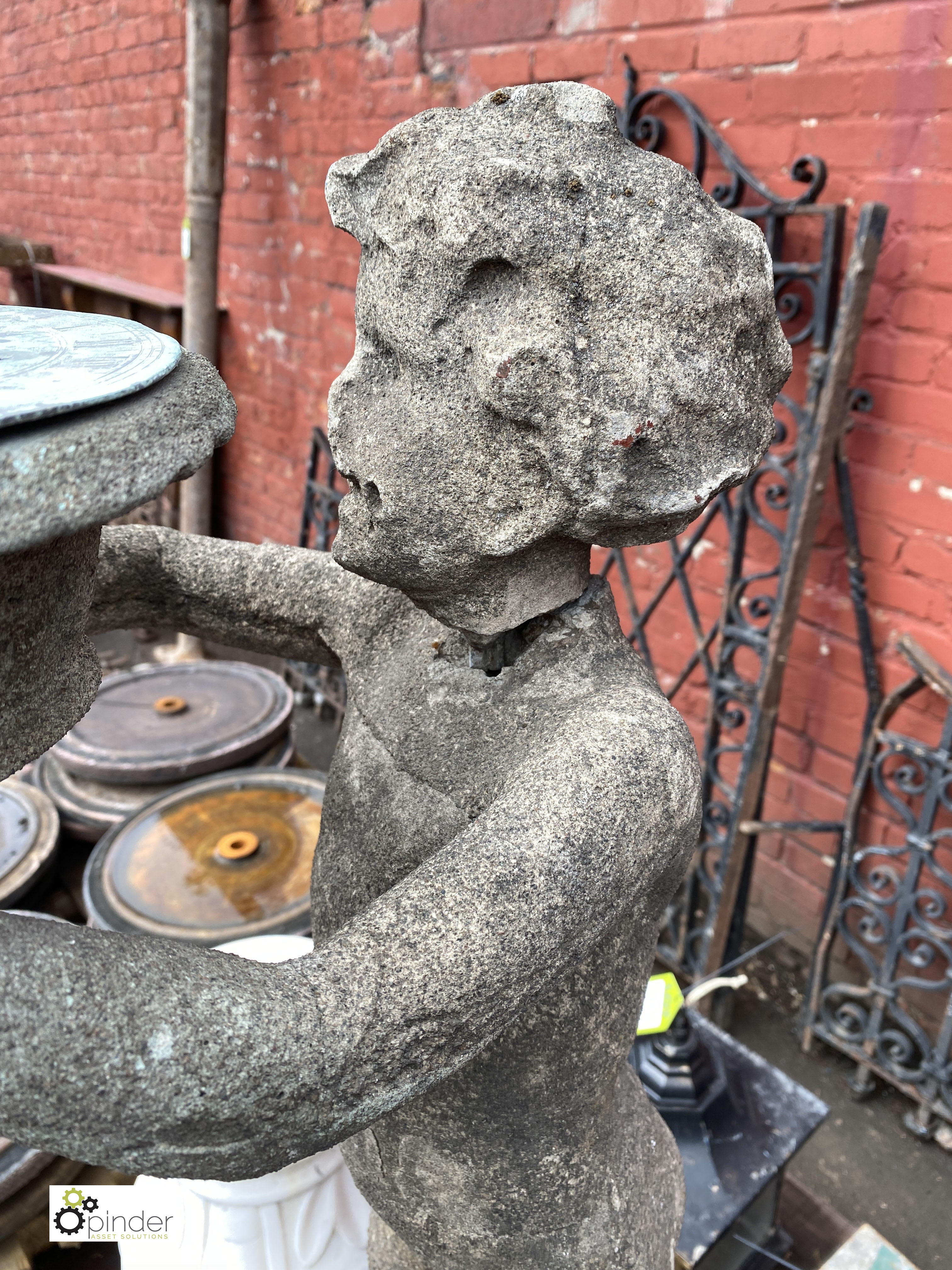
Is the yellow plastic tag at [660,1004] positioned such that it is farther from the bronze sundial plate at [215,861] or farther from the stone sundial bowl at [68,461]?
the stone sundial bowl at [68,461]

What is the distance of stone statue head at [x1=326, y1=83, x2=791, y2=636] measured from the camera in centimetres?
68

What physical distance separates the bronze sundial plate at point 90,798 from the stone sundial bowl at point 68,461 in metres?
1.76

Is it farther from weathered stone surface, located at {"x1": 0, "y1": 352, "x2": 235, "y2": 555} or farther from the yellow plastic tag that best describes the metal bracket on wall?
weathered stone surface, located at {"x1": 0, "y1": 352, "x2": 235, "y2": 555}

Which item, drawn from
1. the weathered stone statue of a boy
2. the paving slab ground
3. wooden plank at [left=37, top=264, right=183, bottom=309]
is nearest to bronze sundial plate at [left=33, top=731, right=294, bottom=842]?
the paving slab ground

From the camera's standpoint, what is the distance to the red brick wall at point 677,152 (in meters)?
1.71

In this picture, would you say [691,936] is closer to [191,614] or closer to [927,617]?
[927,617]

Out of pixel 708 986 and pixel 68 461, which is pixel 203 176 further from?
pixel 68 461

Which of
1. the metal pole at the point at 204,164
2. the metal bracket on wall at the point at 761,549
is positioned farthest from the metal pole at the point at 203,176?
the metal bracket on wall at the point at 761,549

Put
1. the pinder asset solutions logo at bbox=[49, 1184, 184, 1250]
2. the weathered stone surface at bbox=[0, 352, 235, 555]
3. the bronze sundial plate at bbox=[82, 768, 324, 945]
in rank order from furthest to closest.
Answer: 1. the bronze sundial plate at bbox=[82, 768, 324, 945]
2. the pinder asset solutions logo at bbox=[49, 1184, 184, 1250]
3. the weathered stone surface at bbox=[0, 352, 235, 555]

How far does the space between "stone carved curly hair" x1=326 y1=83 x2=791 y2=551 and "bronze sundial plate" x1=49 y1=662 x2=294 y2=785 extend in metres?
1.93

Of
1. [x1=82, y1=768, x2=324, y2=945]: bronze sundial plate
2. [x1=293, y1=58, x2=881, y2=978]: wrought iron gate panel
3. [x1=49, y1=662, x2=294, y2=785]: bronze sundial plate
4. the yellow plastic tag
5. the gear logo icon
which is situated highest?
[x1=293, y1=58, x2=881, y2=978]: wrought iron gate panel

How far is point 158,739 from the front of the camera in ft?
8.41

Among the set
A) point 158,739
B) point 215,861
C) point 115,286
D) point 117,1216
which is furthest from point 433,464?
point 115,286

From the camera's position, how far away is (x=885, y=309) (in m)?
1.77
